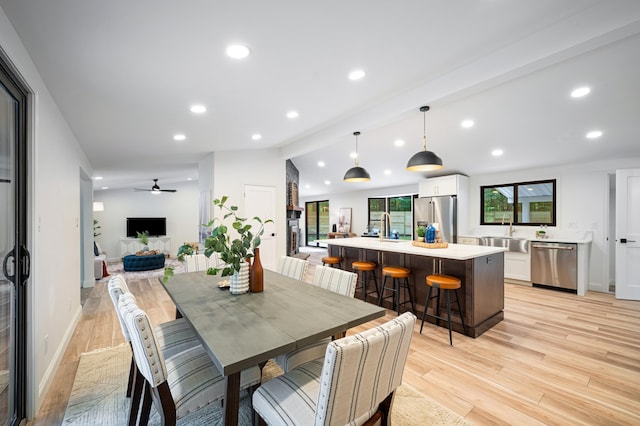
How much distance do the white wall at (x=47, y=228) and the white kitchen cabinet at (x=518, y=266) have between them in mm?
6565

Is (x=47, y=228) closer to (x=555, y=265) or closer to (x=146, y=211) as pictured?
(x=555, y=265)

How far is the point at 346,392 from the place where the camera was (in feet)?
3.32

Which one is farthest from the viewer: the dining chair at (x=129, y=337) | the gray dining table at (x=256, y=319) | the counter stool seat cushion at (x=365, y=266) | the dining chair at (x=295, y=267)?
the counter stool seat cushion at (x=365, y=266)

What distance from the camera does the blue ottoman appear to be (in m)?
6.88

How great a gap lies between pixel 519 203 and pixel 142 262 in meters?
8.68

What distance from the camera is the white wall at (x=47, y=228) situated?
5.97 feet

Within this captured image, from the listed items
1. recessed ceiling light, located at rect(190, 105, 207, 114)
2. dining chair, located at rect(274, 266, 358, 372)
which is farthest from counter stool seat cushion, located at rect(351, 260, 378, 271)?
recessed ceiling light, located at rect(190, 105, 207, 114)

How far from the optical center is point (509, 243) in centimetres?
536

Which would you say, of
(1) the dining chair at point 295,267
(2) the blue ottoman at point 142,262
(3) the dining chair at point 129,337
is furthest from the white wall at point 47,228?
(2) the blue ottoman at point 142,262

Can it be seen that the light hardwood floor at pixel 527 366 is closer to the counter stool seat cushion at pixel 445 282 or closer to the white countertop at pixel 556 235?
the counter stool seat cushion at pixel 445 282

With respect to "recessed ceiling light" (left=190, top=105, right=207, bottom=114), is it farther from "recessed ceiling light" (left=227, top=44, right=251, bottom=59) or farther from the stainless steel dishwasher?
the stainless steel dishwasher

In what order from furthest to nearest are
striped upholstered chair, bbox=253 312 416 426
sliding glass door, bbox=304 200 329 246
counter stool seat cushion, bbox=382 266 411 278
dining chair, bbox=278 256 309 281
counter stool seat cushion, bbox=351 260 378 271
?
sliding glass door, bbox=304 200 329 246, counter stool seat cushion, bbox=351 260 378 271, counter stool seat cushion, bbox=382 266 411 278, dining chair, bbox=278 256 309 281, striped upholstered chair, bbox=253 312 416 426

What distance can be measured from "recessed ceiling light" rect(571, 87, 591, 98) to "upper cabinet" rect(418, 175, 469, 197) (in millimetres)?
2897

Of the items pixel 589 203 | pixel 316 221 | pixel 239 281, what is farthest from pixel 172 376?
pixel 316 221
